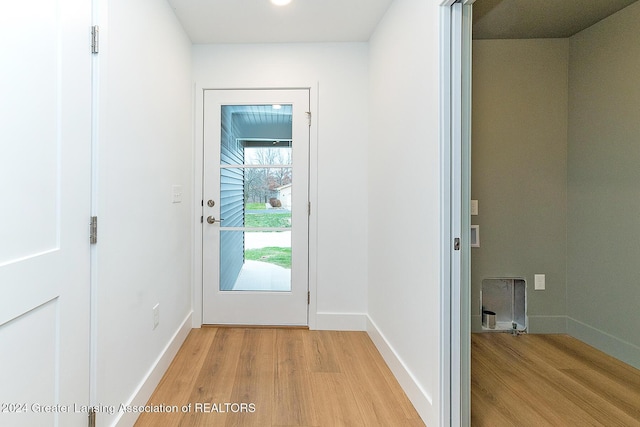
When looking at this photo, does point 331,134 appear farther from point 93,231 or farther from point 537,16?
point 93,231

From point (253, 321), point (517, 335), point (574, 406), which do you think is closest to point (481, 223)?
point (517, 335)


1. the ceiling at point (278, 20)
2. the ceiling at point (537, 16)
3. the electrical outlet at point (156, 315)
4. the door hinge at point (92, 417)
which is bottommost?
the door hinge at point (92, 417)

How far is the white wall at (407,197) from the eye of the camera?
1.55 metres

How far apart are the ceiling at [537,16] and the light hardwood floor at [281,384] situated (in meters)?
2.52

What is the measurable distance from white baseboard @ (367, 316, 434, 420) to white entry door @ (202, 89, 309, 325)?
0.69m

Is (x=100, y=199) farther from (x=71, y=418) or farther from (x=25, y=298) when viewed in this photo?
(x=71, y=418)

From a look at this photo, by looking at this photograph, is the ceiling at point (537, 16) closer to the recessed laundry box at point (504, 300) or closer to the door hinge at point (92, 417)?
the recessed laundry box at point (504, 300)

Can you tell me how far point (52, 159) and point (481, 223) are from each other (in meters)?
2.79

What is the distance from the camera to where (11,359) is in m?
0.90

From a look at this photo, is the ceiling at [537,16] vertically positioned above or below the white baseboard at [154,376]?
above

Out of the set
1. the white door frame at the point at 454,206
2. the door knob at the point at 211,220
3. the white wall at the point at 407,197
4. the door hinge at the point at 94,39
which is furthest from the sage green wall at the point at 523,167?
the door hinge at the point at 94,39

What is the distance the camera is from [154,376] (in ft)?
6.09

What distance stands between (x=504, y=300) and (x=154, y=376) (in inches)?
107

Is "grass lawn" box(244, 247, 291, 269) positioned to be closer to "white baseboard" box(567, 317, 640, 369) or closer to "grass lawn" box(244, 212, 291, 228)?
"grass lawn" box(244, 212, 291, 228)
